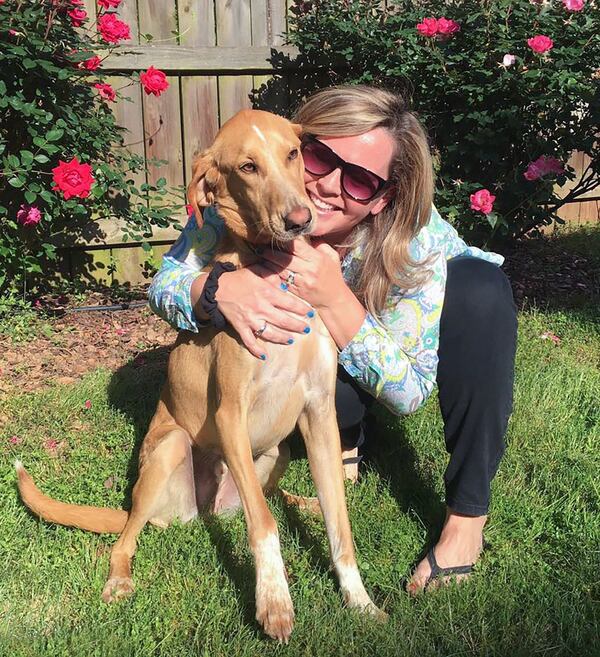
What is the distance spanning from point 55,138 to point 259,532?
315cm

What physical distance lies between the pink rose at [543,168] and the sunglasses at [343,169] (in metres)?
2.90

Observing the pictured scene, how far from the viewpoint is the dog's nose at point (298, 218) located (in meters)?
2.31

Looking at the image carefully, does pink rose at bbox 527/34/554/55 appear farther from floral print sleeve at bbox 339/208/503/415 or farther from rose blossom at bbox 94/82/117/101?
rose blossom at bbox 94/82/117/101

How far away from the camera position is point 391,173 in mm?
2762

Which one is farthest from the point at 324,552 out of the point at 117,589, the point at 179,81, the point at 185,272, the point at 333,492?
the point at 179,81

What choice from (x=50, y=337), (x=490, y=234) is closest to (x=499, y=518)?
(x=490, y=234)

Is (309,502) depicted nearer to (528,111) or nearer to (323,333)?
(323,333)

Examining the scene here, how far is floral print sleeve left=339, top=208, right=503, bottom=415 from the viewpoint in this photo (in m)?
2.64

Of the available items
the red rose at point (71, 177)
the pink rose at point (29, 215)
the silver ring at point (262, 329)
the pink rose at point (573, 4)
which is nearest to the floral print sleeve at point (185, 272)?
the silver ring at point (262, 329)

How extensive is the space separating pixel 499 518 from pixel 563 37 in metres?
3.97

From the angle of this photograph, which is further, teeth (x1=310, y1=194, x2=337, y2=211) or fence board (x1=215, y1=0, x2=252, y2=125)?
fence board (x1=215, y1=0, x2=252, y2=125)

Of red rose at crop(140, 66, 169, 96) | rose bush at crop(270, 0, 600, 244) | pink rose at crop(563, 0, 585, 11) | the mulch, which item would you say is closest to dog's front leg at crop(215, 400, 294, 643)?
the mulch

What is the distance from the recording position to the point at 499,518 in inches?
116

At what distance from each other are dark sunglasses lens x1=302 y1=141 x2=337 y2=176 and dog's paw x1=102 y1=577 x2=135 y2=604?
5.45ft
